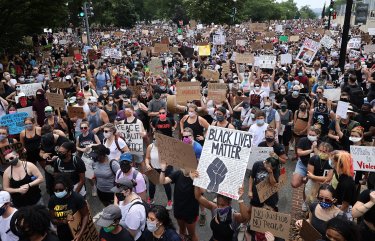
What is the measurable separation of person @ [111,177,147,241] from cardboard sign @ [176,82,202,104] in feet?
17.1

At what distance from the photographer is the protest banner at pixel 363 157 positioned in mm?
5285

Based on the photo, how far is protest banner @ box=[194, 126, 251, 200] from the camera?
4598 millimetres

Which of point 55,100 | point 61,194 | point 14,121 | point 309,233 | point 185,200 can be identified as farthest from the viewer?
point 55,100

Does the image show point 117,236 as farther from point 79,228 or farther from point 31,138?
point 31,138

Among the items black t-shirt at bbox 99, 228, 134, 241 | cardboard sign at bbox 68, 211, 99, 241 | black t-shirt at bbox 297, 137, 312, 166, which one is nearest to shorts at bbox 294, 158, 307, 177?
black t-shirt at bbox 297, 137, 312, 166

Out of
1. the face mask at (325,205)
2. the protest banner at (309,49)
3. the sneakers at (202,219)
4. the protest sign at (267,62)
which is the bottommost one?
the sneakers at (202,219)

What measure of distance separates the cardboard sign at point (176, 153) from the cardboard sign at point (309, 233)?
1574 mm

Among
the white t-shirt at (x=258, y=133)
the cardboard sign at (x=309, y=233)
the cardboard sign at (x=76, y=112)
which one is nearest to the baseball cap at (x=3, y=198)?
the cardboard sign at (x=309, y=233)

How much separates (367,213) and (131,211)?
101 inches

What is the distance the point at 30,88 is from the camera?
10742 mm

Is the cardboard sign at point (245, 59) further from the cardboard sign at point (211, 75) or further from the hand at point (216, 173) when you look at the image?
the hand at point (216, 173)

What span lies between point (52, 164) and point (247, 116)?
4288 mm

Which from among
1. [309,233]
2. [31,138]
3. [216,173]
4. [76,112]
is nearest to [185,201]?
[216,173]

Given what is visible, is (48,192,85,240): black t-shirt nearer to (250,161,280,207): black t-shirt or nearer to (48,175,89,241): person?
(48,175,89,241): person
